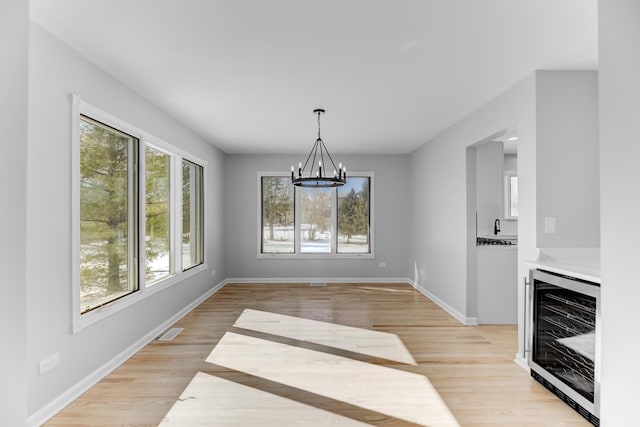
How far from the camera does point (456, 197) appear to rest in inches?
187

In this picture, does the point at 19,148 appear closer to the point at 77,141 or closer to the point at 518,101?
the point at 77,141

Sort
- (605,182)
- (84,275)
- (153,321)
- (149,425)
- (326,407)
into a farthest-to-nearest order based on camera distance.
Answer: (153,321)
(84,275)
(326,407)
(149,425)
(605,182)

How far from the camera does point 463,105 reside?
401cm

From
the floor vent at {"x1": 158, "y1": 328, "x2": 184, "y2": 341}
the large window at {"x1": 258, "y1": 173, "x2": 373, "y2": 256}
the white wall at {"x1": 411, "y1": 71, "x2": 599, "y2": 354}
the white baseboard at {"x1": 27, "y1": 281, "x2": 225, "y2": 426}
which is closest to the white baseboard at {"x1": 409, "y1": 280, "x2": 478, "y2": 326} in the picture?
the white wall at {"x1": 411, "y1": 71, "x2": 599, "y2": 354}

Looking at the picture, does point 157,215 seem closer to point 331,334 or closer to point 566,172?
point 331,334

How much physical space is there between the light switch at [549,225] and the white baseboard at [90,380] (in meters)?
4.01

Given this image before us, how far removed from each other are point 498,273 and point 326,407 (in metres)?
3.06

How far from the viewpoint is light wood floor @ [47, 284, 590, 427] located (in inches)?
93.2

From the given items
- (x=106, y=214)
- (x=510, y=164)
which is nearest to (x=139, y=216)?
(x=106, y=214)

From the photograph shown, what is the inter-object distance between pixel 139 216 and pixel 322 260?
13.6 ft

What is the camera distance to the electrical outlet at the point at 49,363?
2289mm

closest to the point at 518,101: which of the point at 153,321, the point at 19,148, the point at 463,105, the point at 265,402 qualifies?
the point at 463,105

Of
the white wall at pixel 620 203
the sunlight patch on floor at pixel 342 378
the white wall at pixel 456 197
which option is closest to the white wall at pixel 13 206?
the sunlight patch on floor at pixel 342 378

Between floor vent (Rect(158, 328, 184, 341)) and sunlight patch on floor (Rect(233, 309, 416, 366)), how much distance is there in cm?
68
